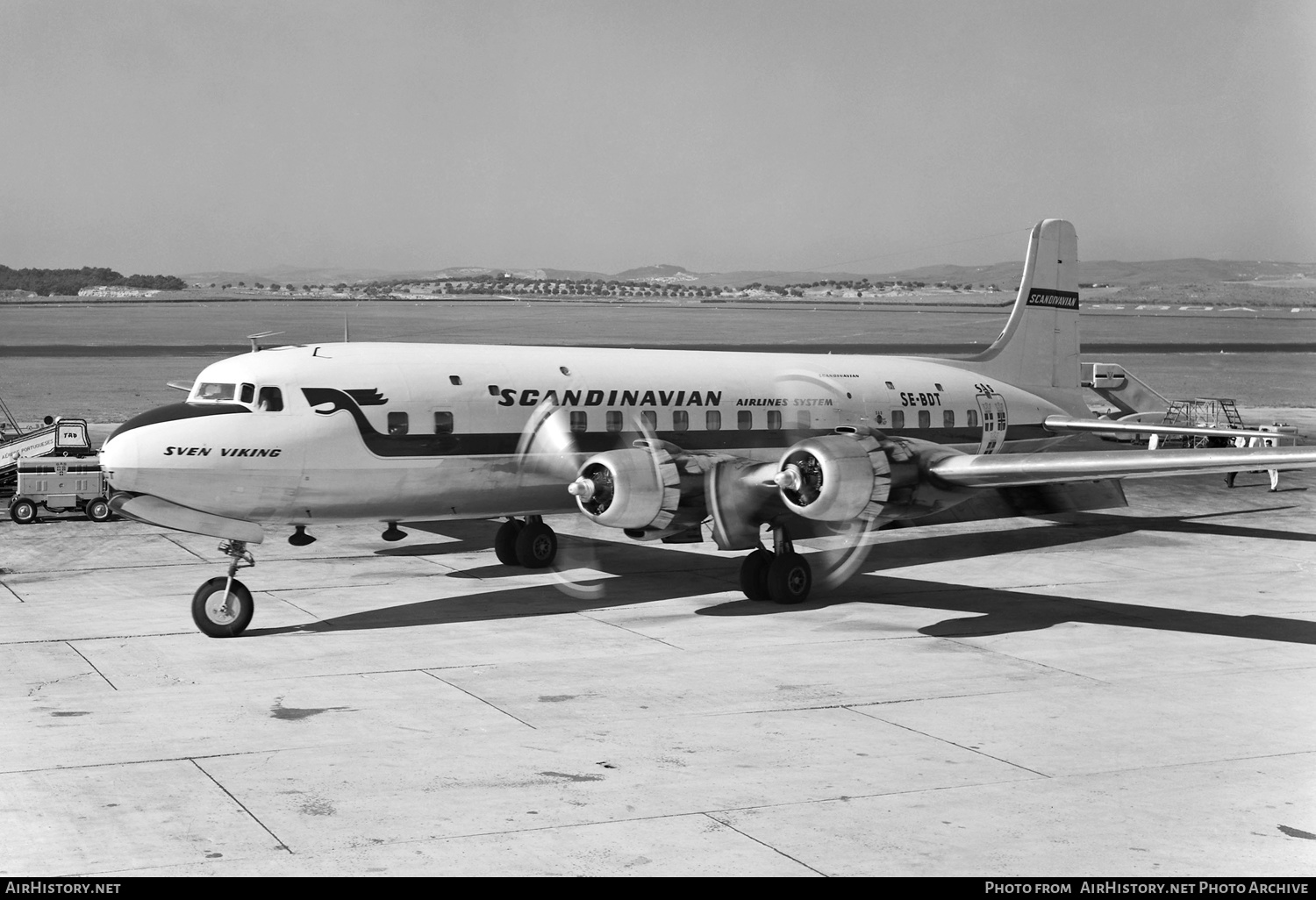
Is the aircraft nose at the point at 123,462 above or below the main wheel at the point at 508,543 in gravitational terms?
above

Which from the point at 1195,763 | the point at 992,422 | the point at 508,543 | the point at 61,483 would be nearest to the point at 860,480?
the point at 1195,763

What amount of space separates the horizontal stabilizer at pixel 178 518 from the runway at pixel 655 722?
1408 mm

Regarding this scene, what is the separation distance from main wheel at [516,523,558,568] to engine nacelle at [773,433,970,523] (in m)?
5.78

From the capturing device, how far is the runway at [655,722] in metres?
9.84

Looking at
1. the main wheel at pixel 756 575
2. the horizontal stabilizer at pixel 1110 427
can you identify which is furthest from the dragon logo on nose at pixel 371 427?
the horizontal stabilizer at pixel 1110 427

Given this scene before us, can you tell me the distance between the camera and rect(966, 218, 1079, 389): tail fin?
28.1 meters

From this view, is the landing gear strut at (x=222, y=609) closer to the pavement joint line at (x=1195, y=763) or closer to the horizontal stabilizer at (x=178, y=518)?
the horizontal stabilizer at (x=178, y=518)

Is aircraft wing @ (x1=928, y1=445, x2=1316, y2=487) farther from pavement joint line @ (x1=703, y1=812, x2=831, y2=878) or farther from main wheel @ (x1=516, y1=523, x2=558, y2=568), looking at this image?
pavement joint line @ (x1=703, y1=812, x2=831, y2=878)

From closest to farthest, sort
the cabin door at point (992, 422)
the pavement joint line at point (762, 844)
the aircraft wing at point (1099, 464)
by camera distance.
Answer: the pavement joint line at point (762, 844)
the aircraft wing at point (1099, 464)
the cabin door at point (992, 422)

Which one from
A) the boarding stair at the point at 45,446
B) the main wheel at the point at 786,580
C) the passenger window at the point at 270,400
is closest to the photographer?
the passenger window at the point at 270,400

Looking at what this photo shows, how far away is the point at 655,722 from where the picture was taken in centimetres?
1347

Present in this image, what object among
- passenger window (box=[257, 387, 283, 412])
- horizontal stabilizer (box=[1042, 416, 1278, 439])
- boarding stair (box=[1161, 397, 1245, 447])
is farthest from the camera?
boarding stair (box=[1161, 397, 1245, 447])

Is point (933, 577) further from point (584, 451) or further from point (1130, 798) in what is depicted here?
point (1130, 798)

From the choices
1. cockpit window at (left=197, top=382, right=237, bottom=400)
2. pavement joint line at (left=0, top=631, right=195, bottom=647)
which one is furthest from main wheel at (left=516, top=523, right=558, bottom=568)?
pavement joint line at (left=0, top=631, right=195, bottom=647)
